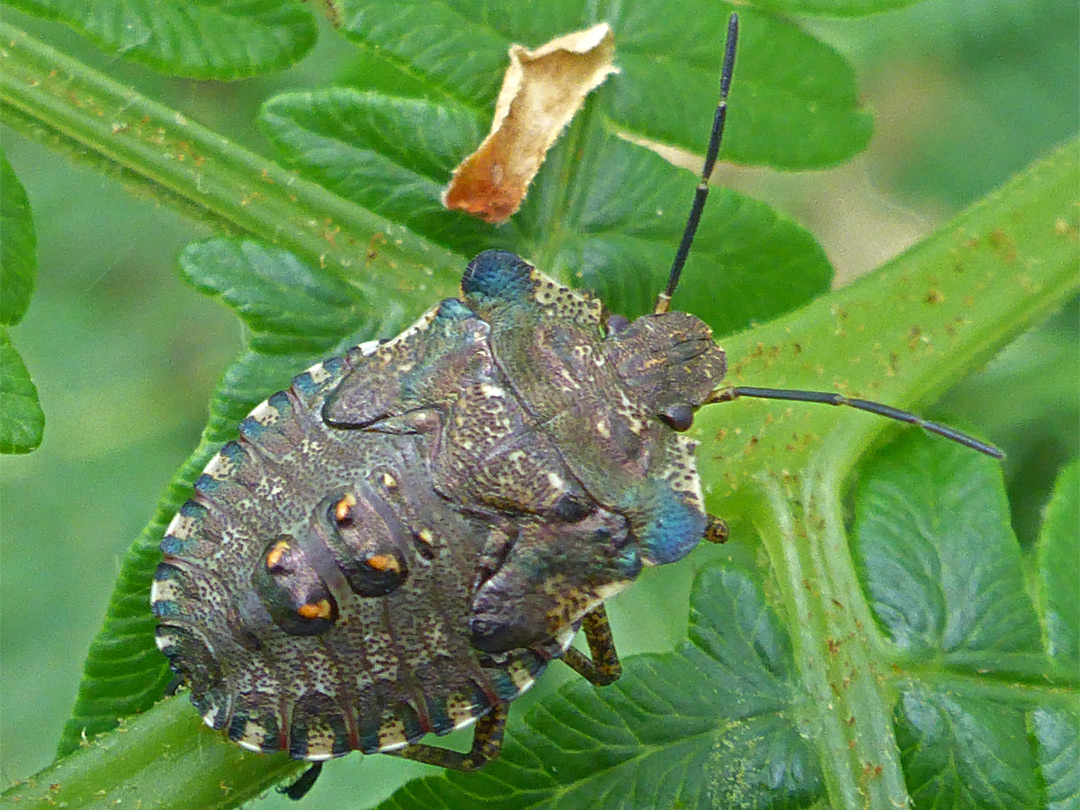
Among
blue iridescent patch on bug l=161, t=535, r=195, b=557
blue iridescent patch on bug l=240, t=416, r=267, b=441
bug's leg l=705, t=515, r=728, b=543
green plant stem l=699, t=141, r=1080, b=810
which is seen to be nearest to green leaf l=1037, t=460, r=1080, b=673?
green plant stem l=699, t=141, r=1080, b=810

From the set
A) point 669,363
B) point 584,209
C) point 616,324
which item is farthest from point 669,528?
point 584,209

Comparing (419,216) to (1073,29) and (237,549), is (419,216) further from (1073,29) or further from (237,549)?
(1073,29)

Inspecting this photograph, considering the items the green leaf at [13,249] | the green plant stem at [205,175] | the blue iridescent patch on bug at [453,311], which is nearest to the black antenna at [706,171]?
the blue iridescent patch on bug at [453,311]

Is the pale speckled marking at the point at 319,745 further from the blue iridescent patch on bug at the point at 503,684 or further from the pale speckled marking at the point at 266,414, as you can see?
the pale speckled marking at the point at 266,414

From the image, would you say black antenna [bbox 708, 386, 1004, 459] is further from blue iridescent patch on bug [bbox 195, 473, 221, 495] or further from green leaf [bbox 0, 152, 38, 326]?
green leaf [bbox 0, 152, 38, 326]

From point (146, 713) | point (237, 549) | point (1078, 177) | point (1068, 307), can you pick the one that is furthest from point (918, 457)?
point (1068, 307)

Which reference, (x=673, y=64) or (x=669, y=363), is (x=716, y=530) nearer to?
(x=669, y=363)

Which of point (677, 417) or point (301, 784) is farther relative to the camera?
point (301, 784)
